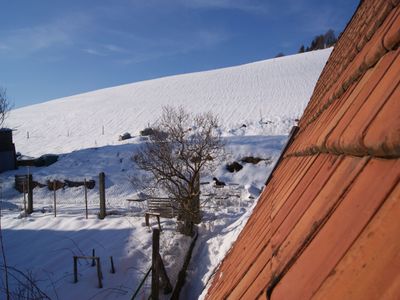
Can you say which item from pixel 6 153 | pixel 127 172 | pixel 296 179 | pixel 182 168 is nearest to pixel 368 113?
pixel 296 179

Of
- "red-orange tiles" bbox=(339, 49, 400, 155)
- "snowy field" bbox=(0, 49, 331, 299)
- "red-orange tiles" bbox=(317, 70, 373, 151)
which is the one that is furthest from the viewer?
"snowy field" bbox=(0, 49, 331, 299)

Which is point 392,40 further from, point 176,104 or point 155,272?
point 176,104

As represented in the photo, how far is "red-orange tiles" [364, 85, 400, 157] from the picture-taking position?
0.54 meters

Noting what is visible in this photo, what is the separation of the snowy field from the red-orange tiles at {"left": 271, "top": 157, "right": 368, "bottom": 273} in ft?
12.0

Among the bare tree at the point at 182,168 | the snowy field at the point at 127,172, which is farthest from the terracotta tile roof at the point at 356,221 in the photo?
the bare tree at the point at 182,168

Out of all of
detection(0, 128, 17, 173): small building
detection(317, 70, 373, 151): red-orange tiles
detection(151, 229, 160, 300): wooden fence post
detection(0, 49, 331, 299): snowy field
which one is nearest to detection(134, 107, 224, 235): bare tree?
detection(0, 49, 331, 299): snowy field

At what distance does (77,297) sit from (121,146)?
82.4 feet

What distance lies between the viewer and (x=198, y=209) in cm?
1529

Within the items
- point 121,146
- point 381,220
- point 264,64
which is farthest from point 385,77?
point 264,64

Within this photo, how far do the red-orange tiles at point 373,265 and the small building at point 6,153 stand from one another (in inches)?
1394

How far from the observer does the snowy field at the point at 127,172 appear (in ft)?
35.7

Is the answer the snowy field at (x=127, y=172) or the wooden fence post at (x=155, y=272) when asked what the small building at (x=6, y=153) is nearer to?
the snowy field at (x=127, y=172)

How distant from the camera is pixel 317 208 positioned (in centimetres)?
83

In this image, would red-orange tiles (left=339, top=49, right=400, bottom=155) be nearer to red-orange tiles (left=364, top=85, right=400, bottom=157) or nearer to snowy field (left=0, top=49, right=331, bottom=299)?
red-orange tiles (left=364, top=85, right=400, bottom=157)
